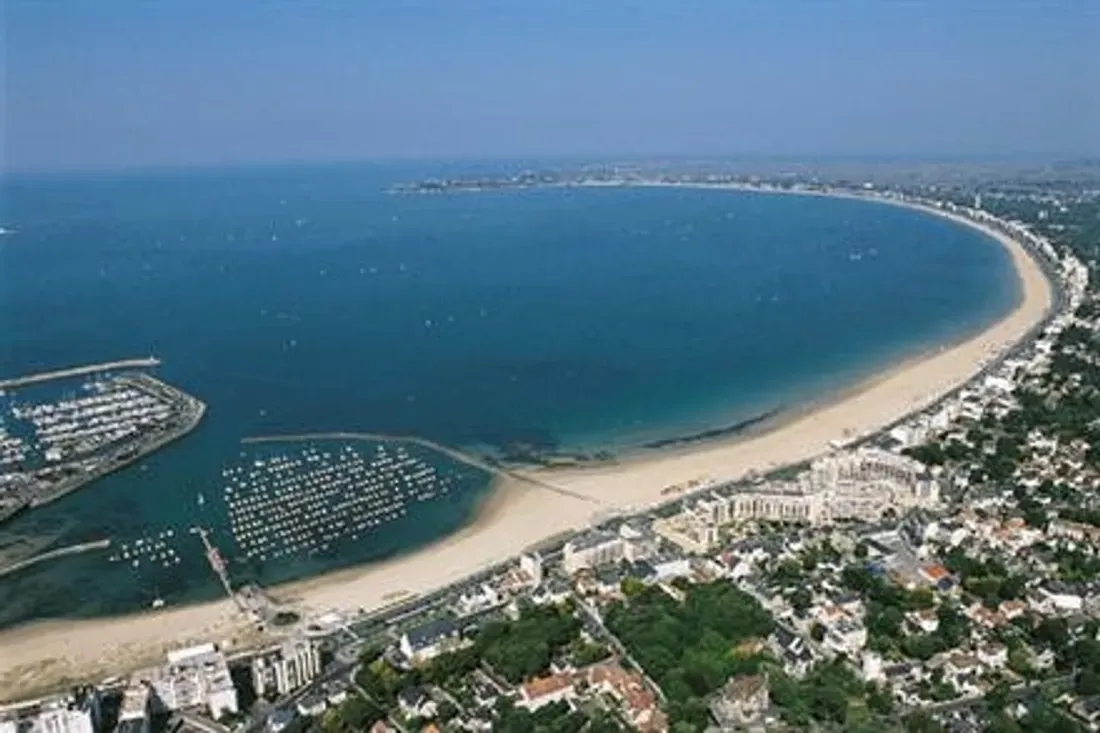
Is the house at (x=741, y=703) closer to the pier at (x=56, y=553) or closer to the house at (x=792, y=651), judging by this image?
the house at (x=792, y=651)

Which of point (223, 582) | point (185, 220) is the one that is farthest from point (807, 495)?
point (185, 220)

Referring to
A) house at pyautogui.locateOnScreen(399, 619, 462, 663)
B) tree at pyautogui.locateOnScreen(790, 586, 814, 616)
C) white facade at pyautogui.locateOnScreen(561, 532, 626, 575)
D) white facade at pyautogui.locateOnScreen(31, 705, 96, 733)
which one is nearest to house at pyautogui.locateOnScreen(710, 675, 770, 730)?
tree at pyautogui.locateOnScreen(790, 586, 814, 616)

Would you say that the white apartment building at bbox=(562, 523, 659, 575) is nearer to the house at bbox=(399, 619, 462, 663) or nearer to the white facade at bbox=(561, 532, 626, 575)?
the white facade at bbox=(561, 532, 626, 575)

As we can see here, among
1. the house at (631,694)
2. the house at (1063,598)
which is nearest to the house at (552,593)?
the house at (631,694)

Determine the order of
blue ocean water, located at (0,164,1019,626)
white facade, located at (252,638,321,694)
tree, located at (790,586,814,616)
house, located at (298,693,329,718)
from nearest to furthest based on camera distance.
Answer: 1. house, located at (298,693,329,718)
2. white facade, located at (252,638,321,694)
3. tree, located at (790,586,814,616)
4. blue ocean water, located at (0,164,1019,626)

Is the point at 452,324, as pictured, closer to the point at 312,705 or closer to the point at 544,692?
the point at 312,705

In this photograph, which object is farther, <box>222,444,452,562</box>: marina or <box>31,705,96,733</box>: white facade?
<box>222,444,452,562</box>: marina
